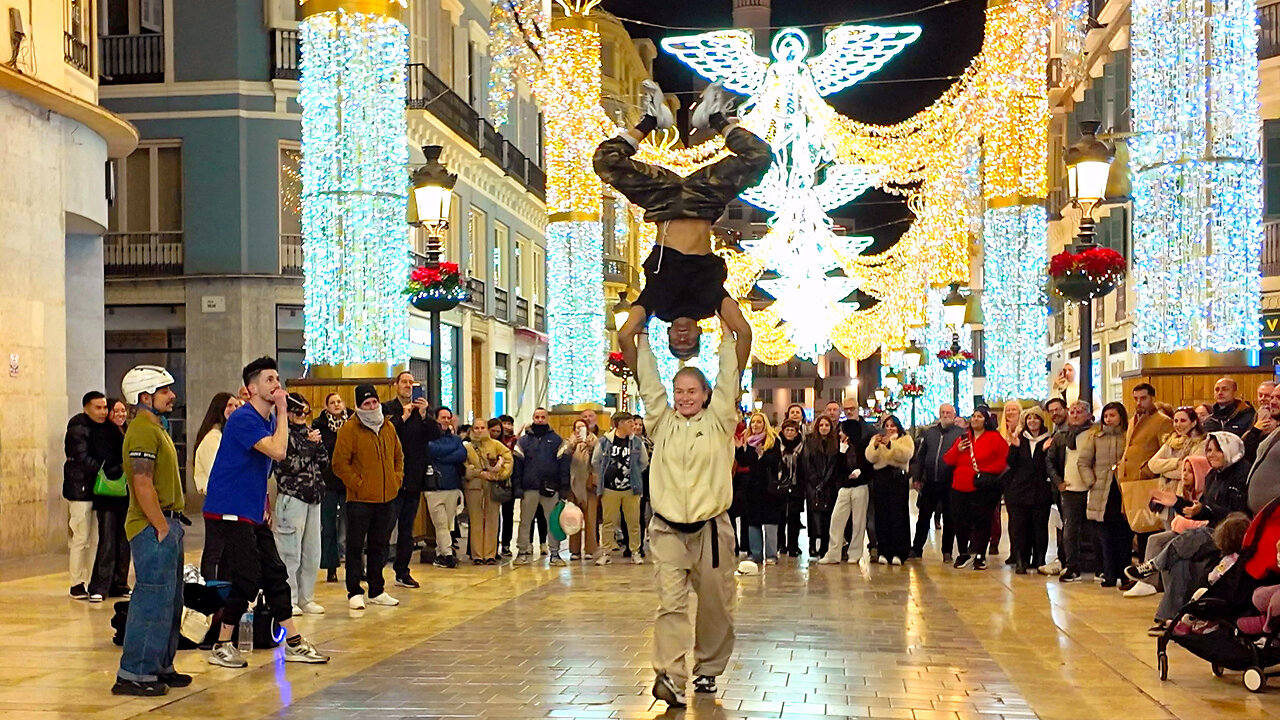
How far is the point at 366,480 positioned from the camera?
12602mm

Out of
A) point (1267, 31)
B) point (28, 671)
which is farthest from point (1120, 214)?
point (28, 671)

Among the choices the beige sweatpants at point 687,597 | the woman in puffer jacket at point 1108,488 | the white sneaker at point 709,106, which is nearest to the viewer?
the beige sweatpants at point 687,597

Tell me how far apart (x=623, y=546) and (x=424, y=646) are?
28.4 ft

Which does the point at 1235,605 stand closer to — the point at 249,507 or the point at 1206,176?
the point at 1206,176

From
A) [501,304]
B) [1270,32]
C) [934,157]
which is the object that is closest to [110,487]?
[934,157]

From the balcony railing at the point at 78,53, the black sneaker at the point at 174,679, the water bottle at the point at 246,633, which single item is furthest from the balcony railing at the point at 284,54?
the black sneaker at the point at 174,679

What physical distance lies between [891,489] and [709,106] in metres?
9.35

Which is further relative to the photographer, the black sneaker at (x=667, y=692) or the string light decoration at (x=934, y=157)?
the string light decoration at (x=934, y=157)

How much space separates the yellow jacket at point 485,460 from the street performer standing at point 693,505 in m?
8.62

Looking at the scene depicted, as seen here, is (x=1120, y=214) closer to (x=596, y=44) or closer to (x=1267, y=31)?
(x=1267, y=31)

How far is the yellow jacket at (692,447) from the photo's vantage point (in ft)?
27.6

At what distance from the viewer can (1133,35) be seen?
13.7 metres

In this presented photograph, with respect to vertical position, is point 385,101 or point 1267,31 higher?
point 1267,31

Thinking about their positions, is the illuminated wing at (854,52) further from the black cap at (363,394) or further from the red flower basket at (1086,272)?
the black cap at (363,394)
